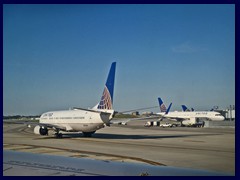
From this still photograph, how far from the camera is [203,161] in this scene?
16.7 metres

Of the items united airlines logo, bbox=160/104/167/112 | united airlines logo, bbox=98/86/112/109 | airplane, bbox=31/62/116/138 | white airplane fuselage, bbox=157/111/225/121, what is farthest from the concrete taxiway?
united airlines logo, bbox=160/104/167/112

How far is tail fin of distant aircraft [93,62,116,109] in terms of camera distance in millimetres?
31948

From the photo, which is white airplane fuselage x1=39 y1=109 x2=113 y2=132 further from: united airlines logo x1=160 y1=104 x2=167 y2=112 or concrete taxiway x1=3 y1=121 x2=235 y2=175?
united airlines logo x1=160 y1=104 x2=167 y2=112

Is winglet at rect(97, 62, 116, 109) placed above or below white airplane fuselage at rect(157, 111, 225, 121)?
above

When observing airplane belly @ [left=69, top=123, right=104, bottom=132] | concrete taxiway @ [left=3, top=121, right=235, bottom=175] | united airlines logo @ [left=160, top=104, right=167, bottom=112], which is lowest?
concrete taxiway @ [left=3, top=121, right=235, bottom=175]

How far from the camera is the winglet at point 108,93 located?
31944 millimetres

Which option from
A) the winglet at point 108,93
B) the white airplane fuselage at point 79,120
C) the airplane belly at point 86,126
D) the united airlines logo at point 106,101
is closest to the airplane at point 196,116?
the white airplane fuselage at point 79,120

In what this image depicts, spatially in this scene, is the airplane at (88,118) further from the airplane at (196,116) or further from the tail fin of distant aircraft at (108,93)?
the airplane at (196,116)

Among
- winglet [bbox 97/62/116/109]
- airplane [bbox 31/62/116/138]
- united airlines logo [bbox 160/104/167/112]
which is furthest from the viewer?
united airlines logo [bbox 160/104/167/112]

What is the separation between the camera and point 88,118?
33.3 meters

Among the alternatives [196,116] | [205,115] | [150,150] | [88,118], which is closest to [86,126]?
[88,118]

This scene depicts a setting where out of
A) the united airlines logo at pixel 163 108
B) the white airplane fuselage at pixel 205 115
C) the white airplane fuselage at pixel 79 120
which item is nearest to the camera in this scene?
the white airplane fuselage at pixel 79 120
